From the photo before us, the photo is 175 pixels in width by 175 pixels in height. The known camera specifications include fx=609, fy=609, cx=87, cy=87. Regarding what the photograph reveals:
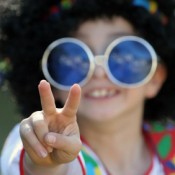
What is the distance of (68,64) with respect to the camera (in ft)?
6.07

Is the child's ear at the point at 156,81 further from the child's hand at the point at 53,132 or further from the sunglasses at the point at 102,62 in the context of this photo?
the child's hand at the point at 53,132

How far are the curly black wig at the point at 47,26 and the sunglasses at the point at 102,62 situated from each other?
5 centimetres

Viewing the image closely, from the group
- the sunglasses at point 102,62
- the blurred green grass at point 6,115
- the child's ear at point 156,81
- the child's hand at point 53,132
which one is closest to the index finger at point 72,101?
the child's hand at point 53,132

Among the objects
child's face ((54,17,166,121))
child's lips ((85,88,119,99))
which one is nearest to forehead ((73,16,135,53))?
child's face ((54,17,166,121))

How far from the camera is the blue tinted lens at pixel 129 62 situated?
1843mm

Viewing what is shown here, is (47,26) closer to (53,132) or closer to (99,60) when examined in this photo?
(99,60)

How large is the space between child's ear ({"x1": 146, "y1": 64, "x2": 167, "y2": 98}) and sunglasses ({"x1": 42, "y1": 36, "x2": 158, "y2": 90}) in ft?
0.36

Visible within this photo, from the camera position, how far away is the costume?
69.0 inches

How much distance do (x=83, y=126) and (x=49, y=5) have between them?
1.30ft

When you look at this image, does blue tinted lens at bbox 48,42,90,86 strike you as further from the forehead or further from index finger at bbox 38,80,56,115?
index finger at bbox 38,80,56,115

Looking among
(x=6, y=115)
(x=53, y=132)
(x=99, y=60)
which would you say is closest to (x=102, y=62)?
(x=99, y=60)

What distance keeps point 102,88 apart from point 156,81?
24cm

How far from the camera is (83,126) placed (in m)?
1.94

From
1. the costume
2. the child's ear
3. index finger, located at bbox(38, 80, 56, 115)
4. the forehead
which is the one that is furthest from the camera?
the child's ear
